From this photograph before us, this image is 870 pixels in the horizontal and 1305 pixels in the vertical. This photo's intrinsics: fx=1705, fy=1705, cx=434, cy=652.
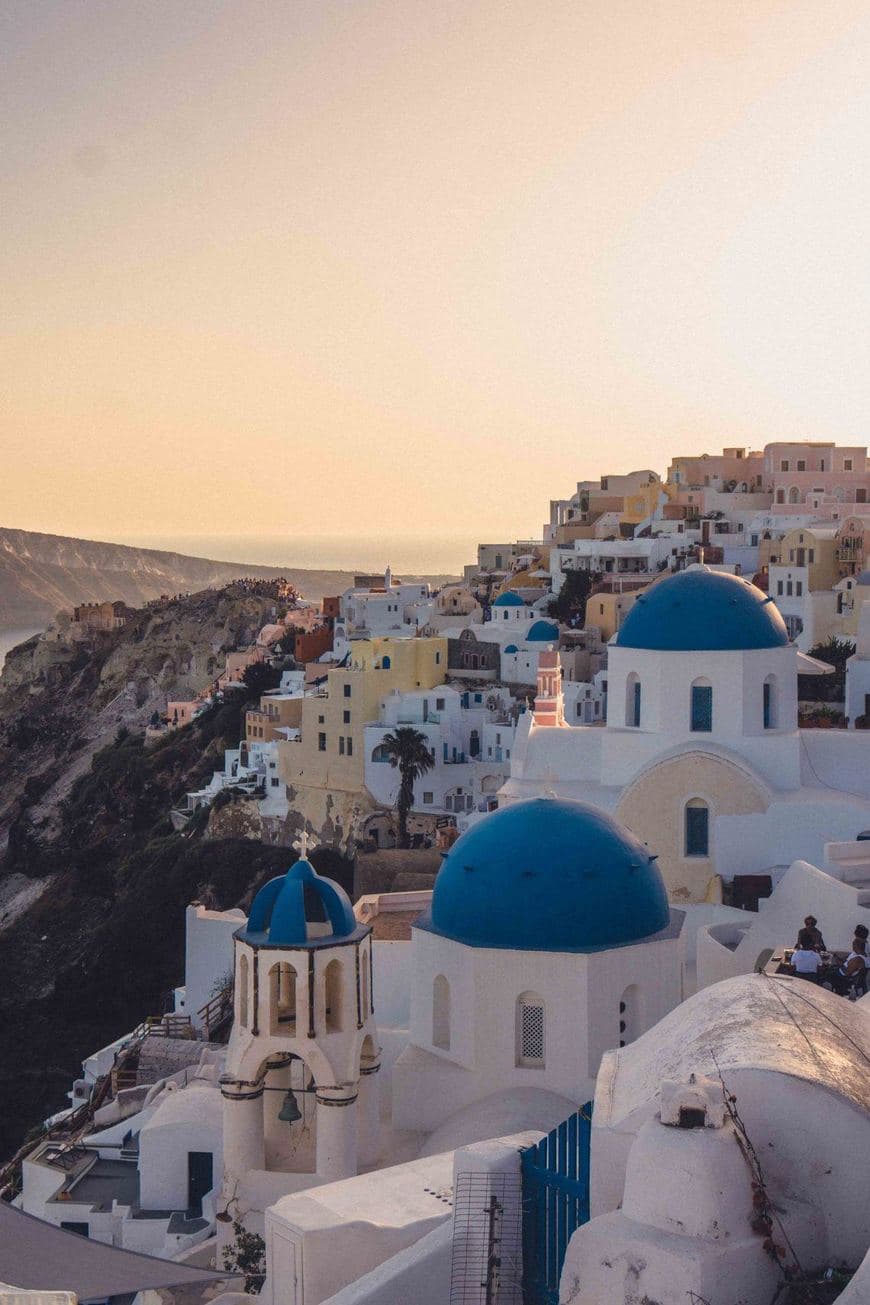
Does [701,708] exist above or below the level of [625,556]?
below

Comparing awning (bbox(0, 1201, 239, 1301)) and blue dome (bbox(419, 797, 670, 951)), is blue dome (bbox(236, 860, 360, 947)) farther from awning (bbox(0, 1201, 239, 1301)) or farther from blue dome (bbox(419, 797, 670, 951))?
awning (bbox(0, 1201, 239, 1301))

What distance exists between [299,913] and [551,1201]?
3.31m

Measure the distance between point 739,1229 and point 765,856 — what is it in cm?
998

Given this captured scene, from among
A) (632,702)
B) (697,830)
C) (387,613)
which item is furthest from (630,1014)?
(387,613)

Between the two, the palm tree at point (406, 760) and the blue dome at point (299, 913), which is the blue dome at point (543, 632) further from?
the blue dome at point (299, 913)

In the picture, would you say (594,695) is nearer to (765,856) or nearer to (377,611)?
(377,611)

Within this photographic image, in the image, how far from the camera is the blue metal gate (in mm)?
8594

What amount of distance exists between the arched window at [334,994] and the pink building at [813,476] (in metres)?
34.0

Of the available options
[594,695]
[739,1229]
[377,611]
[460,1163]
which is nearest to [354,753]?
[594,695]

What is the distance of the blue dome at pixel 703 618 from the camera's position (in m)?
17.3

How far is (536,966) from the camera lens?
12.1 meters

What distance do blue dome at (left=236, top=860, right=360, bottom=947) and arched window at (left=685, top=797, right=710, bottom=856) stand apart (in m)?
6.06

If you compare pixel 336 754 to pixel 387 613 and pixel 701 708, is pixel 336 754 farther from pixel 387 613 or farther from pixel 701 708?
pixel 701 708

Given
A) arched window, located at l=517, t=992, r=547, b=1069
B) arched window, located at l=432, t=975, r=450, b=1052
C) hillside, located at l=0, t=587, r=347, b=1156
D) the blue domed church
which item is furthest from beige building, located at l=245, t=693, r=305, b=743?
arched window, located at l=517, t=992, r=547, b=1069
